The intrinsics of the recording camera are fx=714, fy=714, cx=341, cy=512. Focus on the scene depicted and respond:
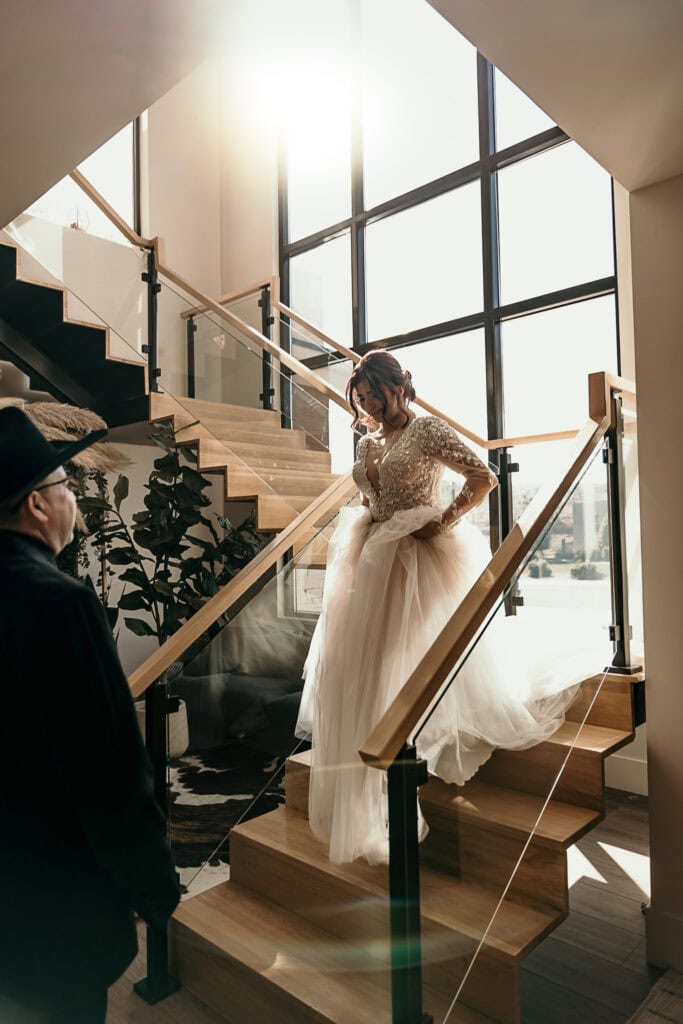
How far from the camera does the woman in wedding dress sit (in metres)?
2.17

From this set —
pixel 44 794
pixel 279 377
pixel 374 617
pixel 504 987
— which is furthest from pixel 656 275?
pixel 279 377

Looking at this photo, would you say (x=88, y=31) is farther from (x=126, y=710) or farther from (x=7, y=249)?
(x=7, y=249)

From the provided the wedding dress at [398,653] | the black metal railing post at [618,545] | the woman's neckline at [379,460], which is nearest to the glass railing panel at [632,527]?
the black metal railing post at [618,545]

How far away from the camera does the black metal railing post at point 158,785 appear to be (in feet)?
7.86

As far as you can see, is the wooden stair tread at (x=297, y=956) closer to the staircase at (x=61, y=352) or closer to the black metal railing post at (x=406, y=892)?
the black metal railing post at (x=406, y=892)

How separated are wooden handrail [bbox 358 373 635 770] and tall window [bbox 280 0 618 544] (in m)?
1.37

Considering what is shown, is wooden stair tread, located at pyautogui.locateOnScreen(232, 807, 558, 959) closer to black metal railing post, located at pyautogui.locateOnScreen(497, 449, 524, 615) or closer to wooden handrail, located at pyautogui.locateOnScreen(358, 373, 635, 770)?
wooden handrail, located at pyautogui.locateOnScreen(358, 373, 635, 770)

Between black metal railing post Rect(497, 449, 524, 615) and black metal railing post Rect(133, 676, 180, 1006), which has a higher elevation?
black metal railing post Rect(497, 449, 524, 615)

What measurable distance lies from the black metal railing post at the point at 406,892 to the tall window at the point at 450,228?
2426 millimetres

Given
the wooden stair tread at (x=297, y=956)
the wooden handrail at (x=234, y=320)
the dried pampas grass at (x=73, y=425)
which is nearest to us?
the wooden stair tread at (x=297, y=956)

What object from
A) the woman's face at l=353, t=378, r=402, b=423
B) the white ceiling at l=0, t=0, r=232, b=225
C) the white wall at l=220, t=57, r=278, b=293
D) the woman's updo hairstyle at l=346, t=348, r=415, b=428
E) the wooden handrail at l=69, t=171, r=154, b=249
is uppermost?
the white wall at l=220, t=57, r=278, b=293

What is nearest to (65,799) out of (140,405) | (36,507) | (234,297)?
(36,507)

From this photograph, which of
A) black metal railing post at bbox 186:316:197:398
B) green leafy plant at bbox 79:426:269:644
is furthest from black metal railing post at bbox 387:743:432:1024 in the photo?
black metal railing post at bbox 186:316:197:398

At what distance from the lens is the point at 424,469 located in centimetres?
260
